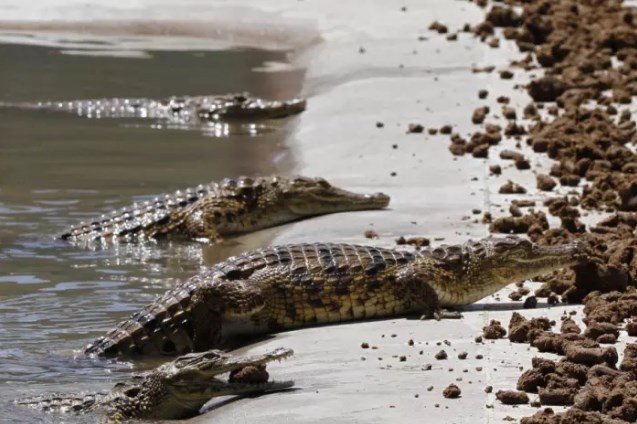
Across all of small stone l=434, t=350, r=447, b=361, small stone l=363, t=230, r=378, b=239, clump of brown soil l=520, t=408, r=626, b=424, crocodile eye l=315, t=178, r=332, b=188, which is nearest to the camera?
clump of brown soil l=520, t=408, r=626, b=424

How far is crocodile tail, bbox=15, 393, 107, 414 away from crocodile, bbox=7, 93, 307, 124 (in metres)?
9.61

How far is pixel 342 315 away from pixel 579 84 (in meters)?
7.08

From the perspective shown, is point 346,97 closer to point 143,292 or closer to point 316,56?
point 316,56

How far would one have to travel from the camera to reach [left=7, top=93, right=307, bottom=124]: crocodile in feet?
56.3

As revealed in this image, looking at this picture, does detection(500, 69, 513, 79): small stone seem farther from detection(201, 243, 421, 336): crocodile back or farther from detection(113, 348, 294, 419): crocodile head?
detection(113, 348, 294, 419): crocodile head

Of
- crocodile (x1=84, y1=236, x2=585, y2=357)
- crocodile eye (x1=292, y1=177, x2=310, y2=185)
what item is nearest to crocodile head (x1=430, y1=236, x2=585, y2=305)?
crocodile (x1=84, y1=236, x2=585, y2=357)

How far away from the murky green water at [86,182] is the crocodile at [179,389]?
0.19m

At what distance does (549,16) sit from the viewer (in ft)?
65.0

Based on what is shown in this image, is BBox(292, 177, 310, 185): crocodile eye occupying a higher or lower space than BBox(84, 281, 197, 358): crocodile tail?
higher

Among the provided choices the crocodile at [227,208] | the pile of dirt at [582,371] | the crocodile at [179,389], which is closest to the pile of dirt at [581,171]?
the pile of dirt at [582,371]

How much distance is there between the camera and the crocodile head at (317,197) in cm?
1198

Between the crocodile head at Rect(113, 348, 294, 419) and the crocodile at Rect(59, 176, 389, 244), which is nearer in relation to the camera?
the crocodile head at Rect(113, 348, 294, 419)

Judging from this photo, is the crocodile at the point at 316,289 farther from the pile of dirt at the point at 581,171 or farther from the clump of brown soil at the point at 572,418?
the clump of brown soil at the point at 572,418

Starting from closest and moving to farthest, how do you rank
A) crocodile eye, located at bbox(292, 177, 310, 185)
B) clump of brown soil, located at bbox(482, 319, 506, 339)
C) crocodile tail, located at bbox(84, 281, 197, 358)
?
1. clump of brown soil, located at bbox(482, 319, 506, 339)
2. crocodile tail, located at bbox(84, 281, 197, 358)
3. crocodile eye, located at bbox(292, 177, 310, 185)
